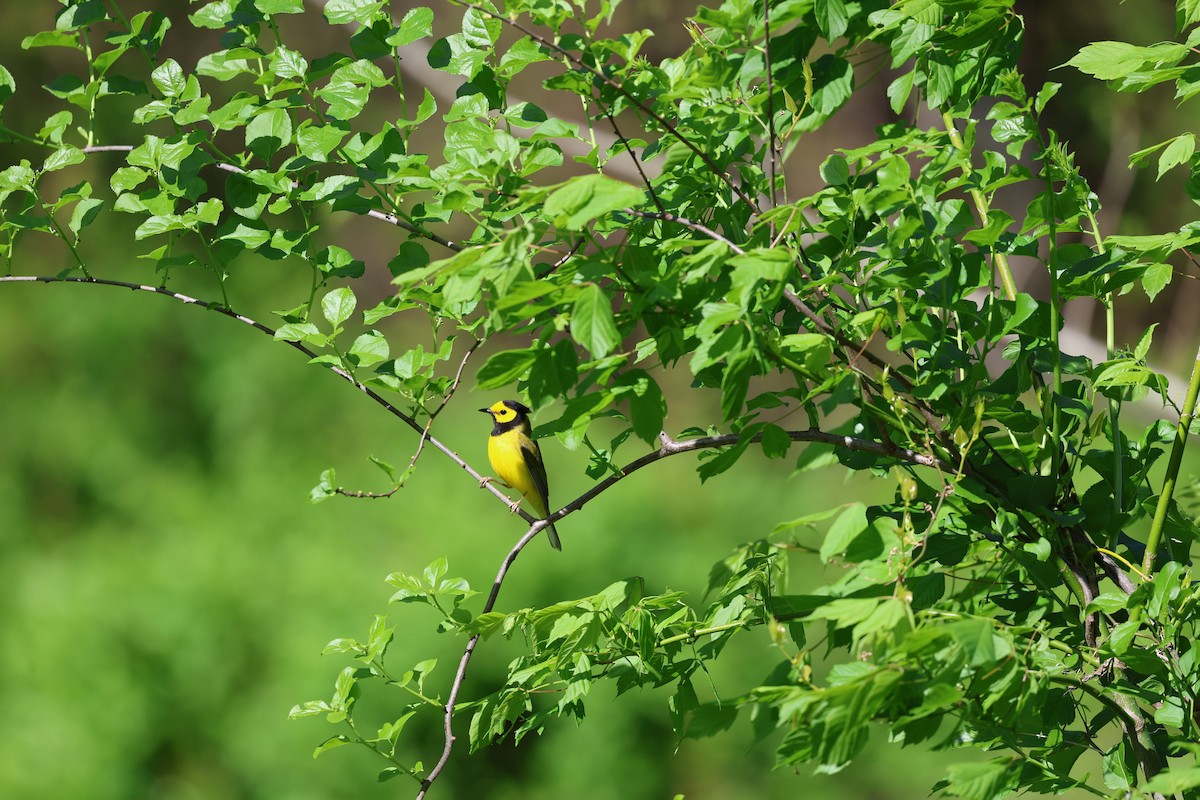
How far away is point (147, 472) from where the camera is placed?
6246 mm

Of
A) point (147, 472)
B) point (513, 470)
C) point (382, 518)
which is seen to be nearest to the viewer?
point (513, 470)

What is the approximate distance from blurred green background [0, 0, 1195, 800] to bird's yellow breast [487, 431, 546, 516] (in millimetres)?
1008

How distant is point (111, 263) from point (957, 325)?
266 inches

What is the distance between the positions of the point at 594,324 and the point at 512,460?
75.4 inches

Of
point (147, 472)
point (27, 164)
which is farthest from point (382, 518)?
point (27, 164)

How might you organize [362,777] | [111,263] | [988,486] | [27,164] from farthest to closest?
1. [111,263]
2. [362,777]
3. [27,164]
4. [988,486]

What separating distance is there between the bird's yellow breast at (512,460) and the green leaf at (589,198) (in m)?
1.91

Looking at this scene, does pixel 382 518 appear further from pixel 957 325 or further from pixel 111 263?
pixel 957 325

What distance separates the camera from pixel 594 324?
788 mm

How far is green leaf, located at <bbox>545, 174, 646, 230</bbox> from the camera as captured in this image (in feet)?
2.43

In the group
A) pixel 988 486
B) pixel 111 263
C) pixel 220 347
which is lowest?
pixel 988 486

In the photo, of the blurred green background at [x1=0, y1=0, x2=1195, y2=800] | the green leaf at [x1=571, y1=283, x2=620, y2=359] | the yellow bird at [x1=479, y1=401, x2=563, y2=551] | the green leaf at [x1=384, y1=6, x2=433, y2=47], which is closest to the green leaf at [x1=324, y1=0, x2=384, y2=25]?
the green leaf at [x1=384, y1=6, x2=433, y2=47]

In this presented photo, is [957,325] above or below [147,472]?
below

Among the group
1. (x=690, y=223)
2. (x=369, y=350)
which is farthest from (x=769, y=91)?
(x=369, y=350)
